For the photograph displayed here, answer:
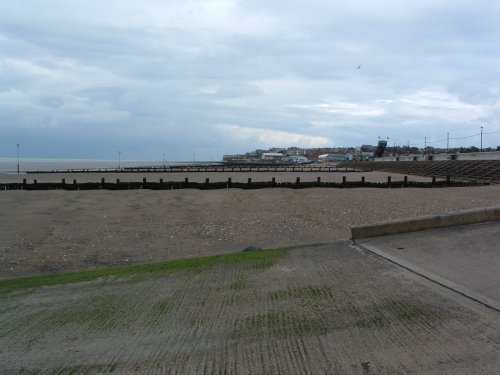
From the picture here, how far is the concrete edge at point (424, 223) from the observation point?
24.7 feet

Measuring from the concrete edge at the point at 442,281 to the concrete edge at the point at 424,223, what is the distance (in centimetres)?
99

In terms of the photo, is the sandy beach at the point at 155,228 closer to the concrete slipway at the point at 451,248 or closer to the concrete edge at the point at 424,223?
the concrete edge at the point at 424,223

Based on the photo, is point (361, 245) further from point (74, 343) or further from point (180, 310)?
point (74, 343)

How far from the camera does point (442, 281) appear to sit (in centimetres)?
478

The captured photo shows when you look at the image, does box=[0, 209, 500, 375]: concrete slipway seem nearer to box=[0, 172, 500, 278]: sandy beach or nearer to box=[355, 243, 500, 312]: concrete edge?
box=[355, 243, 500, 312]: concrete edge

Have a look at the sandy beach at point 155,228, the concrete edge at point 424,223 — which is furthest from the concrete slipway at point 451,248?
the sandy beach at point 155,228

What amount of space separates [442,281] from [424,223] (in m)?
3.03

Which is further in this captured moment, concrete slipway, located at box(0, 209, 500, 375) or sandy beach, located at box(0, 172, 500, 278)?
sandy beach, located at box(0, 172, 500, 278)

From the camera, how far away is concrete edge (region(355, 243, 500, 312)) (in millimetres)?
4062

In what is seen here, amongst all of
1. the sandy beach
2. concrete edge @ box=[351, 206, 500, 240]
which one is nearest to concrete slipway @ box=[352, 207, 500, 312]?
concrete edge @ box=[351, 206, 500, 240]

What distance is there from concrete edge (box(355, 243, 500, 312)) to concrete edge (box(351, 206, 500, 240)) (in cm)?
99

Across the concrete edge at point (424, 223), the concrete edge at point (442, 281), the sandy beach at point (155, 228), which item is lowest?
the sandy beach at point (155, 228)

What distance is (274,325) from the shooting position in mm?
3822

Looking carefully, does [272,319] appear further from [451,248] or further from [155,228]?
[155,228]
